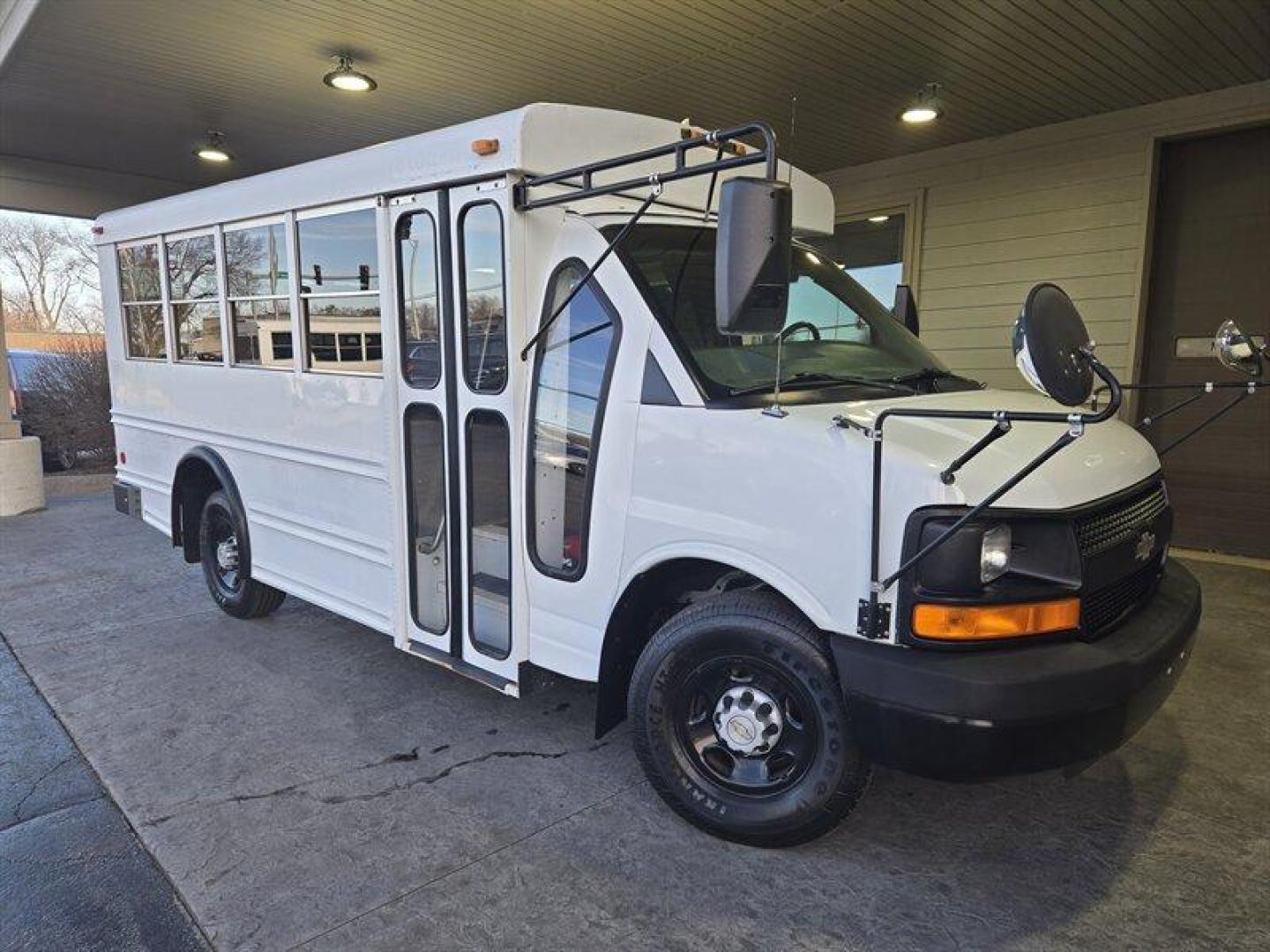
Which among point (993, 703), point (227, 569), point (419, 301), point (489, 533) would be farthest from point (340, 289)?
point (993, 703)

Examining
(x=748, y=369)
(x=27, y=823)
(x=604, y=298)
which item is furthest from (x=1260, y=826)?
(x=27, y=823)

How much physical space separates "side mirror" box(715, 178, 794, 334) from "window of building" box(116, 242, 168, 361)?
14.8 ft

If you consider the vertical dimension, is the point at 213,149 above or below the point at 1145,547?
above

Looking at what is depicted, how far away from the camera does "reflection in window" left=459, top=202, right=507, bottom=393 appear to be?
3234 mm

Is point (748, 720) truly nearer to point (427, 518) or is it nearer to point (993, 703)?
point (993, 703)

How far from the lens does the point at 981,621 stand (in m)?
2.32

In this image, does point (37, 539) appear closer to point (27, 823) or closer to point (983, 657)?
point (27, 823)

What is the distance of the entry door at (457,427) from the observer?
10.8 ft

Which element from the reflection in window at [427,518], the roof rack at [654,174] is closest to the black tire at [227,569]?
the reflection in window at [427,518]

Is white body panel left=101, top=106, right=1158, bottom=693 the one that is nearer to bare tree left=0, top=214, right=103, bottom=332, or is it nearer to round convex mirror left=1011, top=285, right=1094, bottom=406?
round convex mirror left=1011, top=285, right=1094, bottom=406

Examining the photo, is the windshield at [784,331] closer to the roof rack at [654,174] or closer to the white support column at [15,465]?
the roof rack at [654,174]

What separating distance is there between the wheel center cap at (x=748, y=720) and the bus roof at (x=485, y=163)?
197cm

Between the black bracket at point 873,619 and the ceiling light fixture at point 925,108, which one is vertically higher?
the ceiling light fixture at point 925,108

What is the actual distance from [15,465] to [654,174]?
8.74 m
